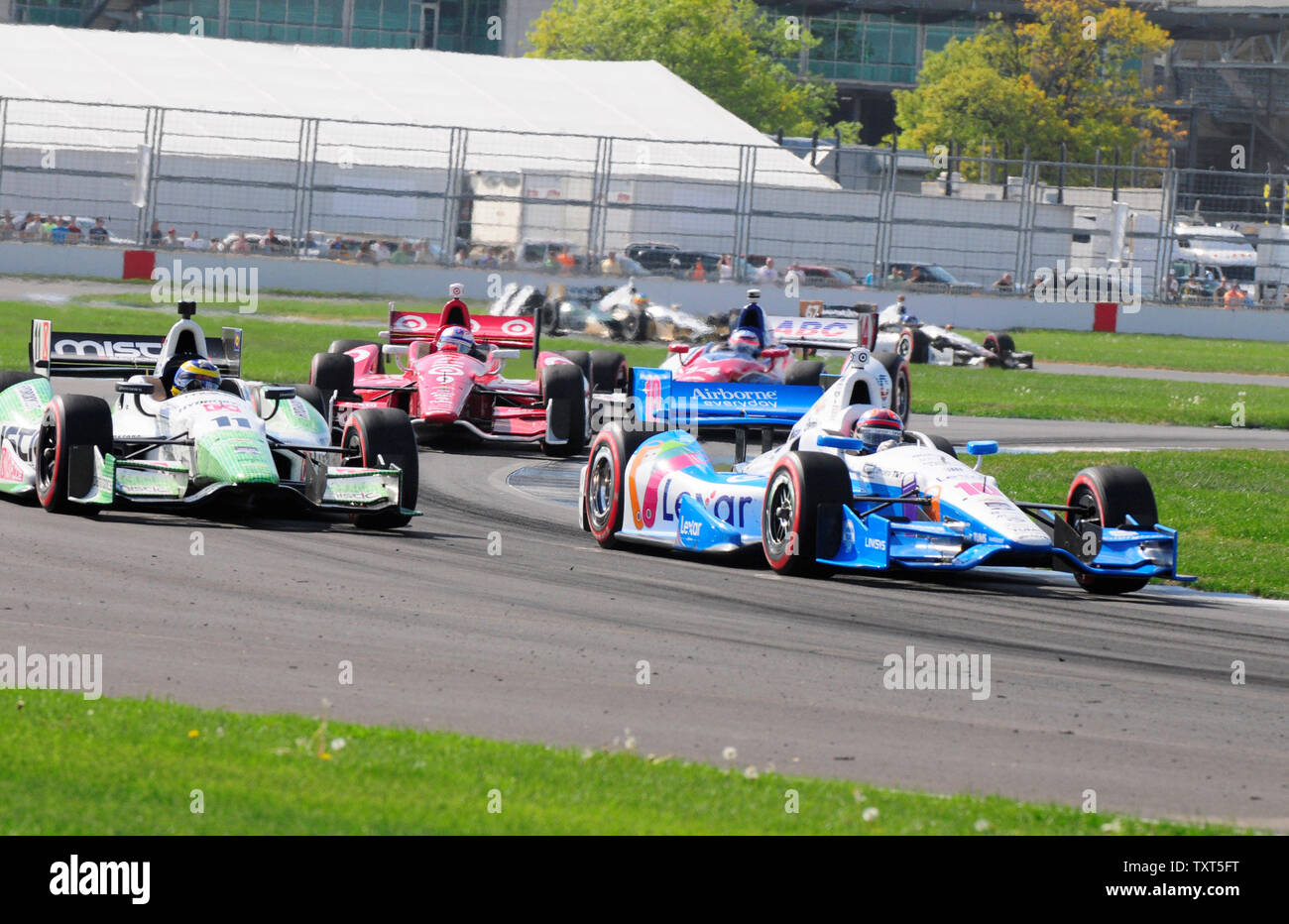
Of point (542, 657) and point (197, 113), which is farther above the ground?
point (197, 113)

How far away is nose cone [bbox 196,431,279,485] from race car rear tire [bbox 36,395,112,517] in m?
0.63

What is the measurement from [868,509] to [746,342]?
31.3ft

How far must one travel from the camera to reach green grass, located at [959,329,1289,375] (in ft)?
115

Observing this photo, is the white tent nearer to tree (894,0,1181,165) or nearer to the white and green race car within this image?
tree (894,0,1181,165)

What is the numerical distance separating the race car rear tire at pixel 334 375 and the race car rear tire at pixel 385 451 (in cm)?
511

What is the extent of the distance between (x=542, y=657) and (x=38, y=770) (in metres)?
3.03

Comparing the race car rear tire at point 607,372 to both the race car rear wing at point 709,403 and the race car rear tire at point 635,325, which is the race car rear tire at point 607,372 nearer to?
the race car rear wing at point 709,403

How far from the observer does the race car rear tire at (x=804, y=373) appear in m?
21.7

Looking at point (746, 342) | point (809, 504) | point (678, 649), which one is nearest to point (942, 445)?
point (809, 504)

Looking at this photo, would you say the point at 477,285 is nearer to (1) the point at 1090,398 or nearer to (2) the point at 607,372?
(1) the point at 1090,398

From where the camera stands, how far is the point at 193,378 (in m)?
13.2
